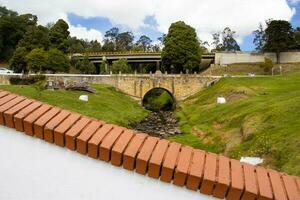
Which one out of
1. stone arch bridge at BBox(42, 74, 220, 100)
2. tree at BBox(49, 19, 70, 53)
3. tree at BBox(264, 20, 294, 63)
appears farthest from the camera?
tree at BBox(49, 19, 70, 53)

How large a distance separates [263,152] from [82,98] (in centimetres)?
2889

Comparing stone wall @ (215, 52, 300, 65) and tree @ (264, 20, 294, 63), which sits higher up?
tree @ (264, 20, 294, 63)

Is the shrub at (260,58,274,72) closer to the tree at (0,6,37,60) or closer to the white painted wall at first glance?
the tree at (0,6,37,60)

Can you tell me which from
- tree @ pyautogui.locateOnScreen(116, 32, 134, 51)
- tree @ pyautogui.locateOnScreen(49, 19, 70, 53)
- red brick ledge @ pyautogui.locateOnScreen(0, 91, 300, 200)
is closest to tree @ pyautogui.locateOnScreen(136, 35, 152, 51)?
tree @ pyautogui.locateOnScreen(116, 32, 134, 51)

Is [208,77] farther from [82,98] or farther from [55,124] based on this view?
[55,124]

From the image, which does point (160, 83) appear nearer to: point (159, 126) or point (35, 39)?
point (159, 126)

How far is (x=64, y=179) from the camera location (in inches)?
230

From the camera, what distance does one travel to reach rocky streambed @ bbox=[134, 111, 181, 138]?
45.6 meters

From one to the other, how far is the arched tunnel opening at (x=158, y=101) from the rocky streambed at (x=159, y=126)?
21.8m

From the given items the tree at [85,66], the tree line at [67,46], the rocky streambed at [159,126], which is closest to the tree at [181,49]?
the tree line at [67,46]

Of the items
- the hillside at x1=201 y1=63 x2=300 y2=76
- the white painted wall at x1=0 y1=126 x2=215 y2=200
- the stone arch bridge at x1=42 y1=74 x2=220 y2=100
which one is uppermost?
the white painted wall at x1=0 y1=126 x2=215 y2=200

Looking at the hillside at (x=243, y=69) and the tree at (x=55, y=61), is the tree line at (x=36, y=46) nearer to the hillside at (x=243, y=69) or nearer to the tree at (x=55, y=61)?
the tree at (x=55, y=61)

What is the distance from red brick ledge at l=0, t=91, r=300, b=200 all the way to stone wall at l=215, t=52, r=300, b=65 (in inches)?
4188

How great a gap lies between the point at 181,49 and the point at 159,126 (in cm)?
4476
